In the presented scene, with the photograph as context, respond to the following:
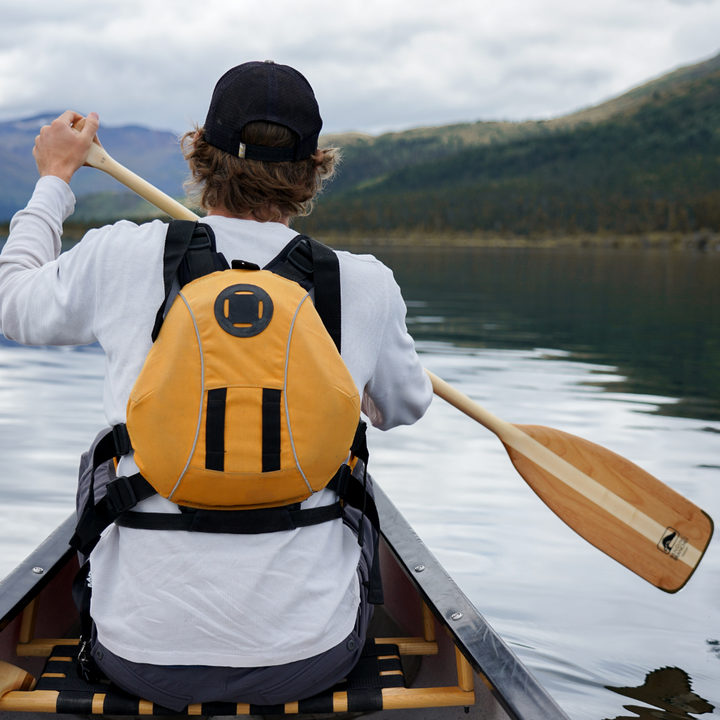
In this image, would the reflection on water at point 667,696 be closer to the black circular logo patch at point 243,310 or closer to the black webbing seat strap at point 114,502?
the black webbing seat strap at point 114,502

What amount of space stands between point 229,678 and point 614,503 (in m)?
2.39

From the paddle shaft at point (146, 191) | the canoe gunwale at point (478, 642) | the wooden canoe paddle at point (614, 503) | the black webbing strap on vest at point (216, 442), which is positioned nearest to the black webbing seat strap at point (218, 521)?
the black webbing strap on vest at point (216, 442)

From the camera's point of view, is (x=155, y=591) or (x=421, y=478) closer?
(x=155, y=591)

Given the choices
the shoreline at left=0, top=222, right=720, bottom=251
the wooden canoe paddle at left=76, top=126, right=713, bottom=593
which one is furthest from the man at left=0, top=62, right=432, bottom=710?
the shoreline at left=0, top=222, right=720, bottom=251

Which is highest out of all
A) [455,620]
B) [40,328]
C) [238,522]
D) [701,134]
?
[701,134]

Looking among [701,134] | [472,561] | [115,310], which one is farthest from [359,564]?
[701,134]

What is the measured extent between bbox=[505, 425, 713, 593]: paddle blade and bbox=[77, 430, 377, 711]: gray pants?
192 centimetres

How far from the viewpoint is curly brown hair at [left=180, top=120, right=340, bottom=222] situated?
1769 mm

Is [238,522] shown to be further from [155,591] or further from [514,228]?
[514,228]

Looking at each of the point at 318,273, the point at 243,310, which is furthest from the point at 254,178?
the point at 243,310

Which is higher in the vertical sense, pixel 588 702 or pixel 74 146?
pixel 74 146

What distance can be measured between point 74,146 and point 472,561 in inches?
136

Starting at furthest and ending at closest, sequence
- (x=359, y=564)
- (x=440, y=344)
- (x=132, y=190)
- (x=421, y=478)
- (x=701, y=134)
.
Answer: (x=701, y=134) < (x=440, y=344) < (x=421, y=478) < (x=132, y=190) < (x=359, y=564)

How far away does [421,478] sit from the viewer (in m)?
6.30
